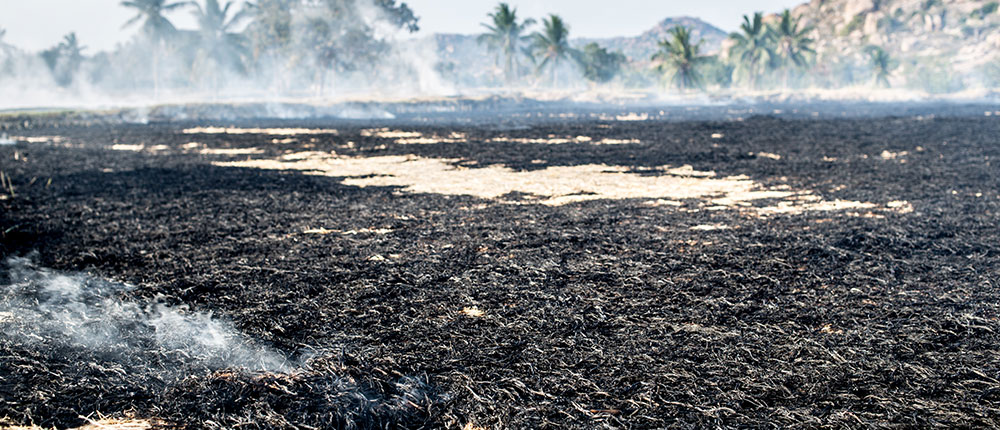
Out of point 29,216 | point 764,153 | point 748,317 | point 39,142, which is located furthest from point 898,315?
point 39,142

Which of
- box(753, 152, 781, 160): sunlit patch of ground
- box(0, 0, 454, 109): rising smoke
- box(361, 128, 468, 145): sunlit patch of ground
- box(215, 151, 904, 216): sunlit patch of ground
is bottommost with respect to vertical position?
box(215, 151, 904, 216): sunlit patch of ground

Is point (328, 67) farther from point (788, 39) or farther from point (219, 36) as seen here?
point (788, 39)

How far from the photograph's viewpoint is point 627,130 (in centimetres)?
3325

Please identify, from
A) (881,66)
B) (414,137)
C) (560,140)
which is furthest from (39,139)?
(881,66)

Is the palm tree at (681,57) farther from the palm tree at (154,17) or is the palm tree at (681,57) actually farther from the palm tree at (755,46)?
the palm tree at (154,17)

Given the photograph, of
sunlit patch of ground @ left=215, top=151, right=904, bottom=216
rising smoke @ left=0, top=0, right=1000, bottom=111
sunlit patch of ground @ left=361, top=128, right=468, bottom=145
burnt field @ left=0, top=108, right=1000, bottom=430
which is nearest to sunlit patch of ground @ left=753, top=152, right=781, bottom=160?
sunlit patch of ground @ left=215, top=151, right=904, bottom=216

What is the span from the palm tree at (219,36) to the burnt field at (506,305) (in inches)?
3509

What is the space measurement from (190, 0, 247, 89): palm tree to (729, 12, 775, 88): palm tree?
72.4 m

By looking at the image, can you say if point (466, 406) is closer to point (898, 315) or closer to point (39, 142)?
point (898, 315)

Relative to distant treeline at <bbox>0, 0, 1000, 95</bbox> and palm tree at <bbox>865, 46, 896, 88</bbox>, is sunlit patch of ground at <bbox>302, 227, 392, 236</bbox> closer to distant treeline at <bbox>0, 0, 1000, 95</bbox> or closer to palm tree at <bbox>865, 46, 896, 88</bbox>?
distant treeline at <bbox>0, 0, 1000, 95</bbox>

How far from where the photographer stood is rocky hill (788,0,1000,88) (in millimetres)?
128500

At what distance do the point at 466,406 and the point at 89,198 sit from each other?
1192 centimetres

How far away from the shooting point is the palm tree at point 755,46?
101m

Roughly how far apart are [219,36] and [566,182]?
94152mm
